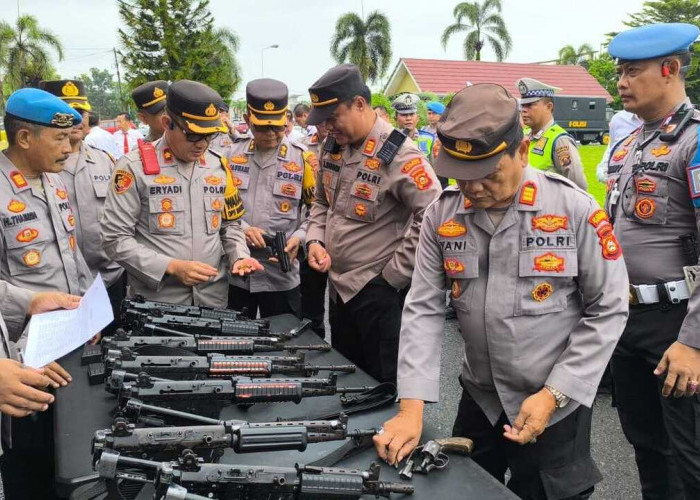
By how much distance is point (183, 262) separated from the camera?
9.46 feet

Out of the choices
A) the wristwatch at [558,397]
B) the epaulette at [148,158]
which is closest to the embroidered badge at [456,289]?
the wristwatch at [558,397]

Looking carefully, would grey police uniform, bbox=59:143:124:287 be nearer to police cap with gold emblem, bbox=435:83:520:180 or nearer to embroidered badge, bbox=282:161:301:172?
embroidered badge, bbox=282:161:301:172

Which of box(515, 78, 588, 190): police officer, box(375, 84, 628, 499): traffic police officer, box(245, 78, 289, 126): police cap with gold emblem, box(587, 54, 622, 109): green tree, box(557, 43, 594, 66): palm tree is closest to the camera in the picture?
box(375, 84, 628, 499): traffic police officer

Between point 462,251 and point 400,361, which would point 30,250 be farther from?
point 462,251

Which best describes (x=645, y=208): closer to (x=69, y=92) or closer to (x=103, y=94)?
(x=69, y=92)

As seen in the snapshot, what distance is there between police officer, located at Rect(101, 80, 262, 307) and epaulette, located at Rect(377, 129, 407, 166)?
0.83 meters

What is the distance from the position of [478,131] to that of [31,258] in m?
2.24

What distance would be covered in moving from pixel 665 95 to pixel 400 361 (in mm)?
1554

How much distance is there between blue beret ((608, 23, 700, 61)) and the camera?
2262mm

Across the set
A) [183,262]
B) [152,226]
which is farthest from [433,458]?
[152,226]

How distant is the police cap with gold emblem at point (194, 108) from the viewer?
9.30ft

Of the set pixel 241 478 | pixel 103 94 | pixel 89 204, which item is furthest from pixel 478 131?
pixel 103 94

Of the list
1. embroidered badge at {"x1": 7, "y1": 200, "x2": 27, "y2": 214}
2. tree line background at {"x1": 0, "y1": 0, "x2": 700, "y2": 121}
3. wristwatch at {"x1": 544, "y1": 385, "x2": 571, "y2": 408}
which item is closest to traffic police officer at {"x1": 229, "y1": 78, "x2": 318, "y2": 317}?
embroidered badge at {"x1": 7, "y1": 200, "x2": 27, "y2": 214}

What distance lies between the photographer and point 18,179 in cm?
279
